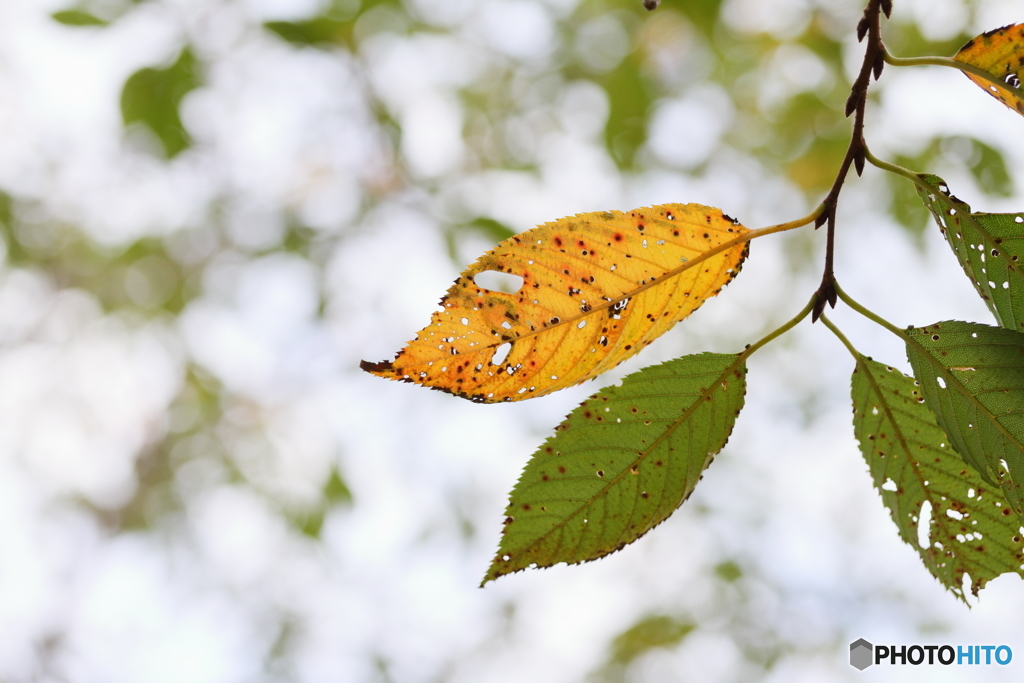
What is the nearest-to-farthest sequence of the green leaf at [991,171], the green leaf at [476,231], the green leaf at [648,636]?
1. the green leaf at [991,171]
2. the green leaf at [476,231]
3. the green leaf at [648,636]

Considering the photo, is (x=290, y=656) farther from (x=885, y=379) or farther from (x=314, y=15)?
(x=885, y=379)

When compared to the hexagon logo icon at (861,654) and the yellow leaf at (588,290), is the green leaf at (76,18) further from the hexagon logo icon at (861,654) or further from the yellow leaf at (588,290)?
the hexagon logo icon at (861,654)

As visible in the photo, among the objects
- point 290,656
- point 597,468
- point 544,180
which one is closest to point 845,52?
point 544,180

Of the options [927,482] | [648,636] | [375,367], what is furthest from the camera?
[648,636]

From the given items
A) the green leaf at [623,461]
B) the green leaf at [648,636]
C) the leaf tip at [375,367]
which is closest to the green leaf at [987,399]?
the green leaf at [623,461]

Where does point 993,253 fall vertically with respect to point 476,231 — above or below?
below

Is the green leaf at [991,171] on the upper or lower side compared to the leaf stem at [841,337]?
upper

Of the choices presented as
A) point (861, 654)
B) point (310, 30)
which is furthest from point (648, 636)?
point (310, 30)

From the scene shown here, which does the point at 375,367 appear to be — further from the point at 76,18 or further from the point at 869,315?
the point at 76,18
